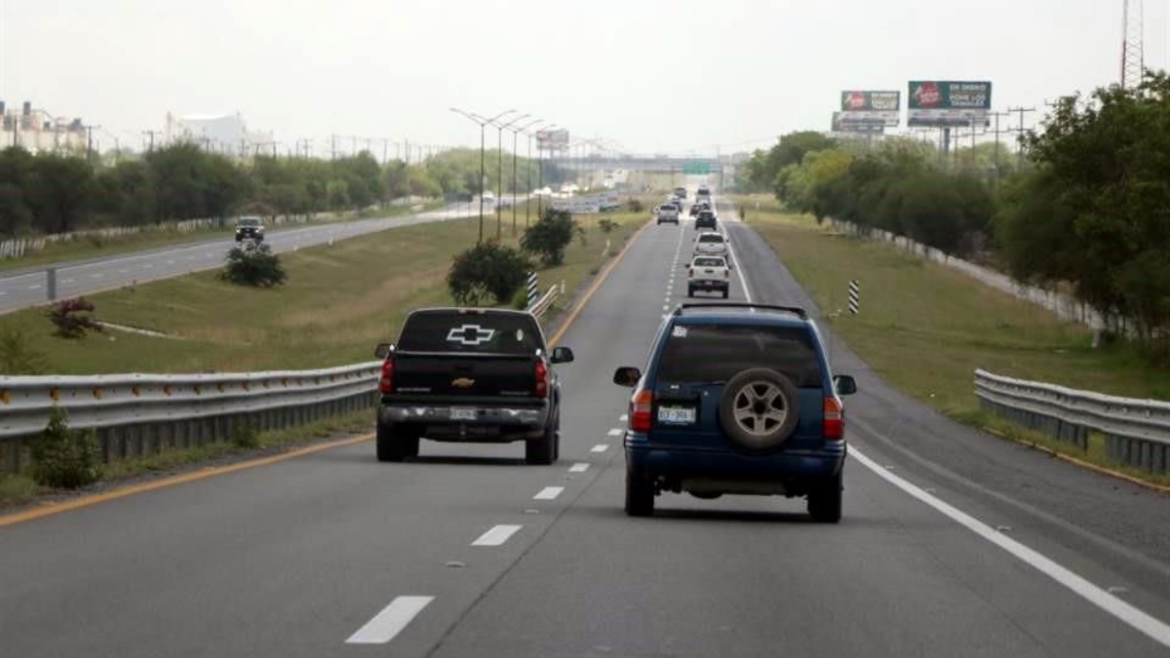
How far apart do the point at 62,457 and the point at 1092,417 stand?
16.9 m

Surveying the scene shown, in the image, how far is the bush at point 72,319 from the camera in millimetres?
63750

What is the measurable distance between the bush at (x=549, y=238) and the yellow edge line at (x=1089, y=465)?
3291 inches

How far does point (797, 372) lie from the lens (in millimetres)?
16734

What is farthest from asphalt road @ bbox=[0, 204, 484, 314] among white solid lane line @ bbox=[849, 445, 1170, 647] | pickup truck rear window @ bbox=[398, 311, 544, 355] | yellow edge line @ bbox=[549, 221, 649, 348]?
white solid lane line @ bbox=[849, 445, 1170, 647]

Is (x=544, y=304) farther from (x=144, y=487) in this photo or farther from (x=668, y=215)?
(x=668, y=215)

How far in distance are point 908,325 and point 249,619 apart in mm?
73960

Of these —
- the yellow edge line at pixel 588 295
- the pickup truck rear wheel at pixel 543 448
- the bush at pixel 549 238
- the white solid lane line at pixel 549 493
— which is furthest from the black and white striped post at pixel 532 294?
the white solid lane line at pixel 549 493

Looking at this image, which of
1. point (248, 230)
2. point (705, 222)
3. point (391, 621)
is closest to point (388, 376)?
point (391, 621)

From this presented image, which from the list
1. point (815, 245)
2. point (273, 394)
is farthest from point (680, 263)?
point (273, 394)

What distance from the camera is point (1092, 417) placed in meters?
30.2

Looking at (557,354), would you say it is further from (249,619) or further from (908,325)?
(908,325)

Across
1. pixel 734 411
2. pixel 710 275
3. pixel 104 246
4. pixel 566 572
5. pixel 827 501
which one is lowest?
pixel 104 246

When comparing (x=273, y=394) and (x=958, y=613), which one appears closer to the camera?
(x=958, y=613)

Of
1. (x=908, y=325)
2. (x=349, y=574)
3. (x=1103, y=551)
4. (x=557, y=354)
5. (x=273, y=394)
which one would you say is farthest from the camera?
(x=908, y=325)
